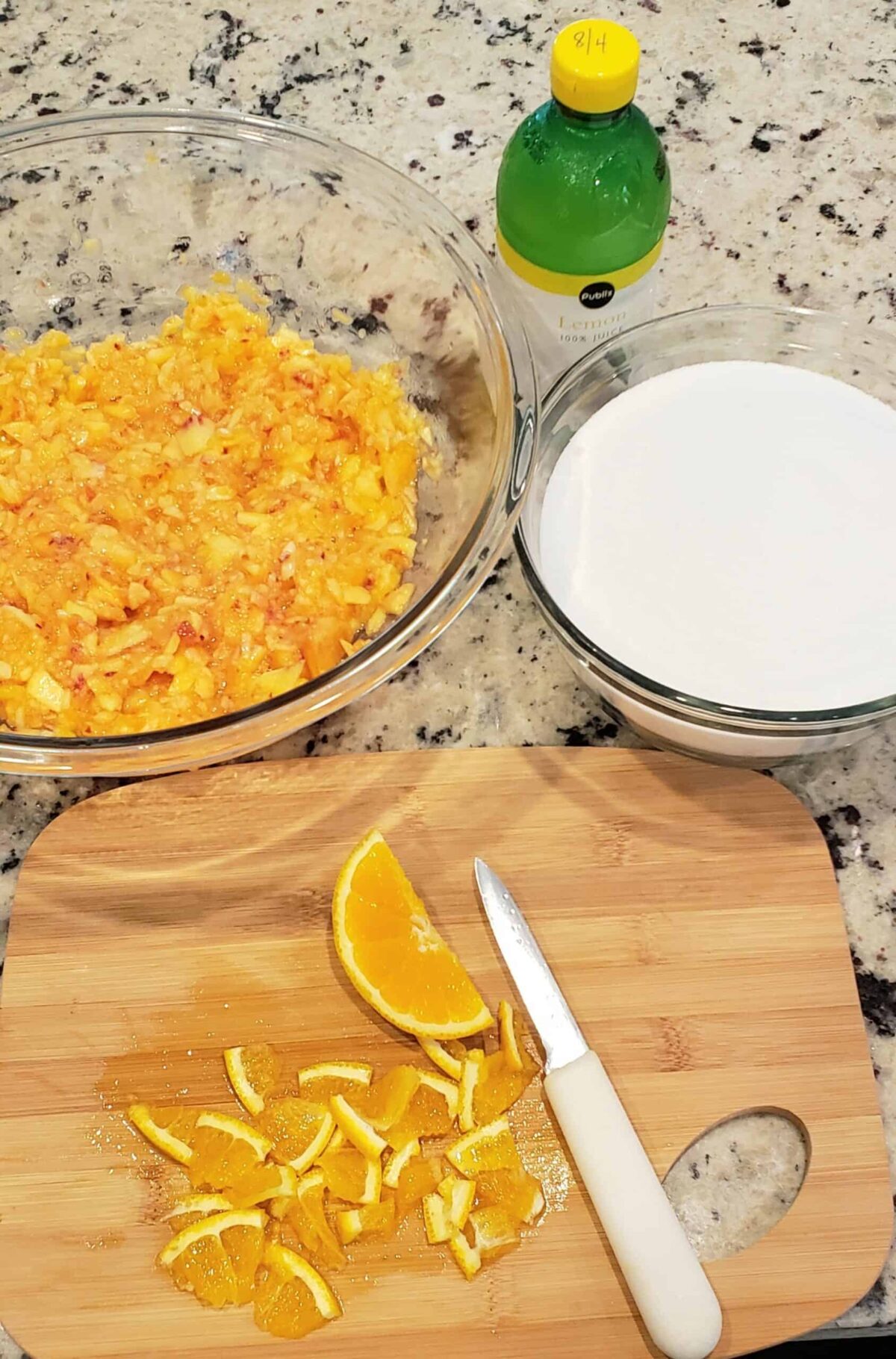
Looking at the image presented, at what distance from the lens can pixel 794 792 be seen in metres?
1.39

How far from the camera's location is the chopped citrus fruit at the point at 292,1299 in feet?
3.53

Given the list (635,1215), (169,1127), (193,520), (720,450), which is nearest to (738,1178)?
(635,1215)

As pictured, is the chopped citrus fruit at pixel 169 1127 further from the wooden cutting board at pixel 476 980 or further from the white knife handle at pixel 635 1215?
the white knife handle at pixel 635 1215

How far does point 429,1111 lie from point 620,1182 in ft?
0.70

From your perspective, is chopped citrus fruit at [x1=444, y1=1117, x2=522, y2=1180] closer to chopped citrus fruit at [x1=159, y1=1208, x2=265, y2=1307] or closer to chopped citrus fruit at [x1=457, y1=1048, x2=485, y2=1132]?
chopped citrus fruit at [x1=457, y1=1048, x2=485, y2=1132]

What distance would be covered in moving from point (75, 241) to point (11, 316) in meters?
A: 0.16

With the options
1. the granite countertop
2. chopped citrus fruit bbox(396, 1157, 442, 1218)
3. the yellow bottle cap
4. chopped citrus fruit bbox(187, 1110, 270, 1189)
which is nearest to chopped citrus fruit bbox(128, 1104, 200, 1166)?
chopped citrus fruit bbox(187, 1110, 270, 1189)

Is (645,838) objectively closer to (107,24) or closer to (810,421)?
(810,421)

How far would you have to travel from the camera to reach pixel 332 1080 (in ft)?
3.88

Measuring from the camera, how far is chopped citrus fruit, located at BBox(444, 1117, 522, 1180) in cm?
113

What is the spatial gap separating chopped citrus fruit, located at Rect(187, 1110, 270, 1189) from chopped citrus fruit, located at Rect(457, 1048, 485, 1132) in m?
0.21

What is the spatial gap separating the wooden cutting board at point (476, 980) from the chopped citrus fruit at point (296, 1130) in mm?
67

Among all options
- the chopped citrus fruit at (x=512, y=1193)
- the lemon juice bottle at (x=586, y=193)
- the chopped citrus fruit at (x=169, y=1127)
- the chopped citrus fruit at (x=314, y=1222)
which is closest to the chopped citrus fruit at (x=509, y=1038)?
the chopped citrus fruit at (x=512, y=1193)

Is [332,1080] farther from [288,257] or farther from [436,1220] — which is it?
[288,257]
